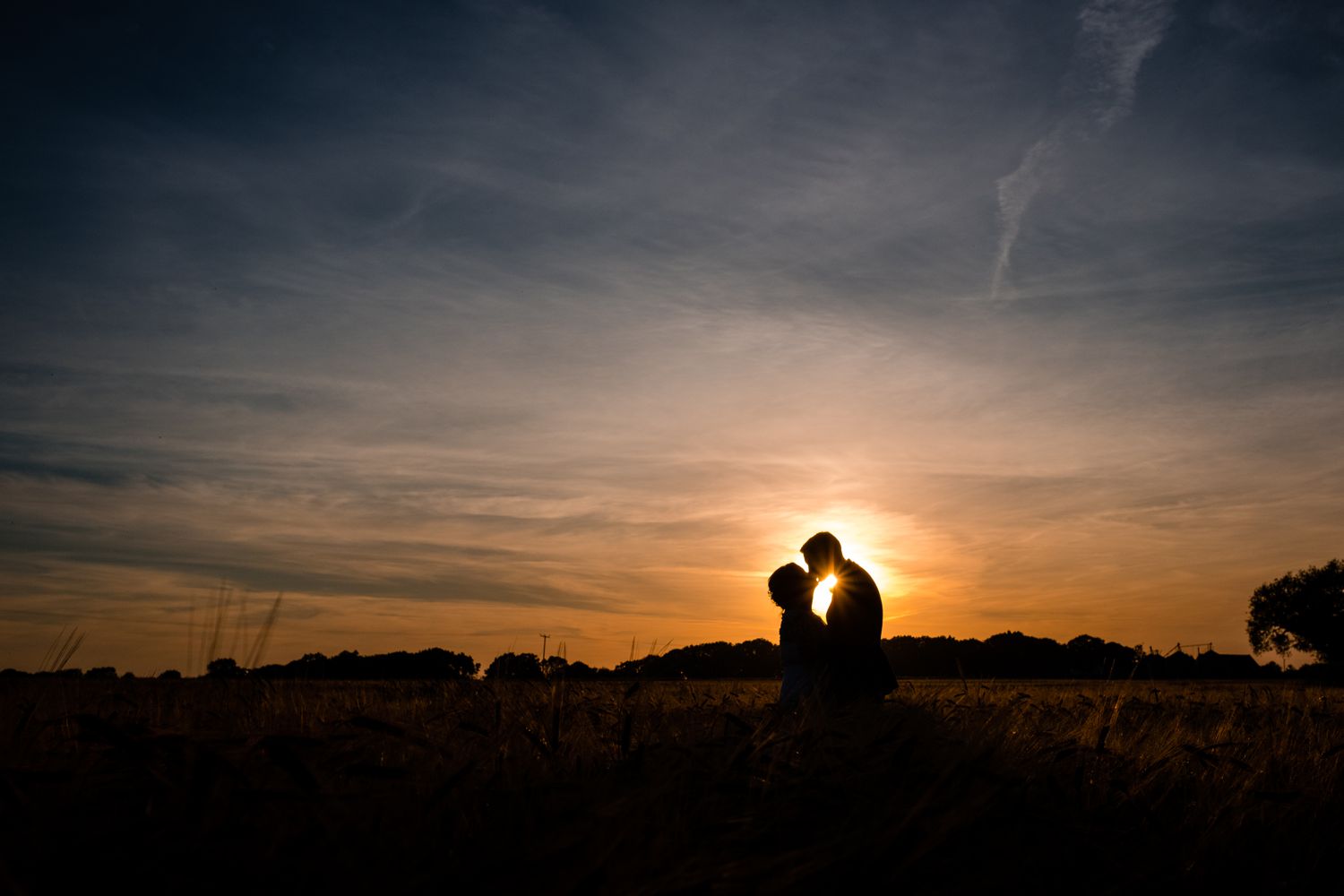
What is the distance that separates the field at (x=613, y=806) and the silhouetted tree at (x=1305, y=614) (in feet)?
286

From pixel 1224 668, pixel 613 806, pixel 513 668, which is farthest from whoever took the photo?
pixel 1224 668

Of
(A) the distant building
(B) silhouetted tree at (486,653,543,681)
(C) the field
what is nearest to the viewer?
(C) the field

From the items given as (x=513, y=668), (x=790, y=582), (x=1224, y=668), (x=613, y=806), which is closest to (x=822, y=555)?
(x=790, y=582)

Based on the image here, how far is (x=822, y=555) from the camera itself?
9.64m

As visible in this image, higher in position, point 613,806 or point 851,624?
point 851,624

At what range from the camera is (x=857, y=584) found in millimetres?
9562

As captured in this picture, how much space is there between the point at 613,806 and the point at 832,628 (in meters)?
6.48

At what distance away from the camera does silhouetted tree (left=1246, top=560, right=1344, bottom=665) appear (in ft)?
251

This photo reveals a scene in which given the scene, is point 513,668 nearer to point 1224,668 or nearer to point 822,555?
point 822,555

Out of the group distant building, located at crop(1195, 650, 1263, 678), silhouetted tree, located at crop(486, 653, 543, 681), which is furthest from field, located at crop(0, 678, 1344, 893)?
distant building, located at crop(1195, 650, 1263, 678)

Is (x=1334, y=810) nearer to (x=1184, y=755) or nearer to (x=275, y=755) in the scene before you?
(x=1184, y=755)

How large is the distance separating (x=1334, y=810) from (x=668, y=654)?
450 cm

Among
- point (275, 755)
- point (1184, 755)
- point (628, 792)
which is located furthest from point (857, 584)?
point (275, 755)

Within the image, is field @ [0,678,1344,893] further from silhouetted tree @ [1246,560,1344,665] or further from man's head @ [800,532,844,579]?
silhouetted tree @ [1246,560,1344,665]
